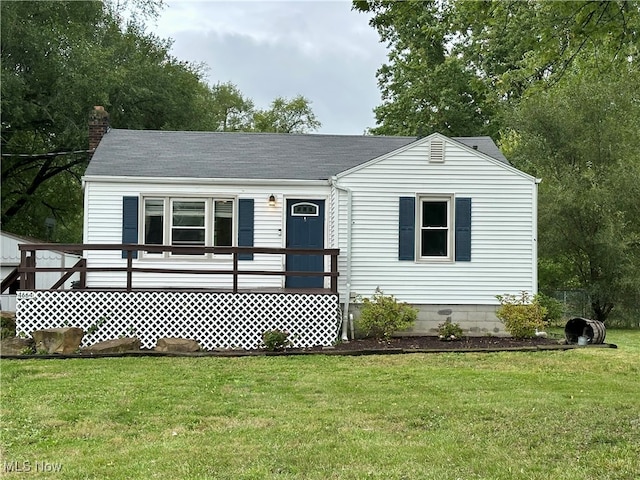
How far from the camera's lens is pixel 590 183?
59.5ft

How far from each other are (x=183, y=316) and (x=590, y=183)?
41.5 feet

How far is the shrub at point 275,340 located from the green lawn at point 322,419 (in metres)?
1.15

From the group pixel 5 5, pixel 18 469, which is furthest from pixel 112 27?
pixel 18 469

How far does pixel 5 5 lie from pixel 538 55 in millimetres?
17137

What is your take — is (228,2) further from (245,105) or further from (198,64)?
(245,105)

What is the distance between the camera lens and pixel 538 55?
26.7 feet

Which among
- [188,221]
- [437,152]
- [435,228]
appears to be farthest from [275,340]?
[437,152]

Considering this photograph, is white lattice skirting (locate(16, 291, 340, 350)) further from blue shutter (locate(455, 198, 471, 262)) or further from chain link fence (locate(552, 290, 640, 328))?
chain link fence (locate(552, 290, 640, 328))

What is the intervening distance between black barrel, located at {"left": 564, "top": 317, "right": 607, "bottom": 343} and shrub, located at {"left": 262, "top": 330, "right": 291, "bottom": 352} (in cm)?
505

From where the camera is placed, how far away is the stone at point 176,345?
33.2 ft

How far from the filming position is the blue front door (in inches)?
513

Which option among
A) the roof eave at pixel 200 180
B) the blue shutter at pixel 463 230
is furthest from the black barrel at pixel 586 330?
the roof eave at pixel 200 180

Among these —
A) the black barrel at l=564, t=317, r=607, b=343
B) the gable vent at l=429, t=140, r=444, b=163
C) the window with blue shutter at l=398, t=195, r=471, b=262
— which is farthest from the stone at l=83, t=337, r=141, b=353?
the black barrel at l=564, t=317, r=607, b=343

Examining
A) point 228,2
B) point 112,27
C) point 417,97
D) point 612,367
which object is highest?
point 112,27
